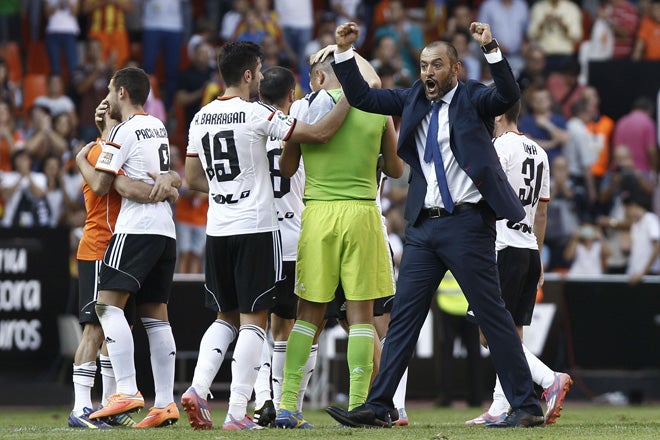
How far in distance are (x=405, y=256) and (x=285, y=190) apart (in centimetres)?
151

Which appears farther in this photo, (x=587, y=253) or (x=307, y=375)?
(x=587, y=253)

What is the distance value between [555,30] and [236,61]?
13.4 m

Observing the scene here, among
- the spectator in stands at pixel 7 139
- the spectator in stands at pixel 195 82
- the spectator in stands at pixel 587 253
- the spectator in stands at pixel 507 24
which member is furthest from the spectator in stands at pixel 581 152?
the spectator in stands at pixel 7 139

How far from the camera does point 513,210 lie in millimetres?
8516

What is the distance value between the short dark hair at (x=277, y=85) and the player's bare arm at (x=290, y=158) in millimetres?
789

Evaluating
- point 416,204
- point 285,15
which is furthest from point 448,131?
point 285,15

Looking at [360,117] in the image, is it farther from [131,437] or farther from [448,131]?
[131,437]

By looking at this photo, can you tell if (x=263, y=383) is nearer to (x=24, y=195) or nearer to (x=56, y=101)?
(x=24, y=195)

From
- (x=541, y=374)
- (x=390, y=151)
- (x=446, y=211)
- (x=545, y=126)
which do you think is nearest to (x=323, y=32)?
(x=545, y=126)

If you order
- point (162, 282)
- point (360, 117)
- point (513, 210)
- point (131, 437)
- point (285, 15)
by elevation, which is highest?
point (285, 15)

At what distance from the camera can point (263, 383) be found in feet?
32.7

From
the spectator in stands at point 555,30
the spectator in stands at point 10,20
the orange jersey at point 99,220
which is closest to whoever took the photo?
the orange jersey at point 99,220

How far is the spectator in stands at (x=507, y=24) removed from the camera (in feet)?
71.3

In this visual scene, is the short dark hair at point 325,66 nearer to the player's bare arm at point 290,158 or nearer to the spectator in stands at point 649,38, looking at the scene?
the player's bare arm at point 290,158
